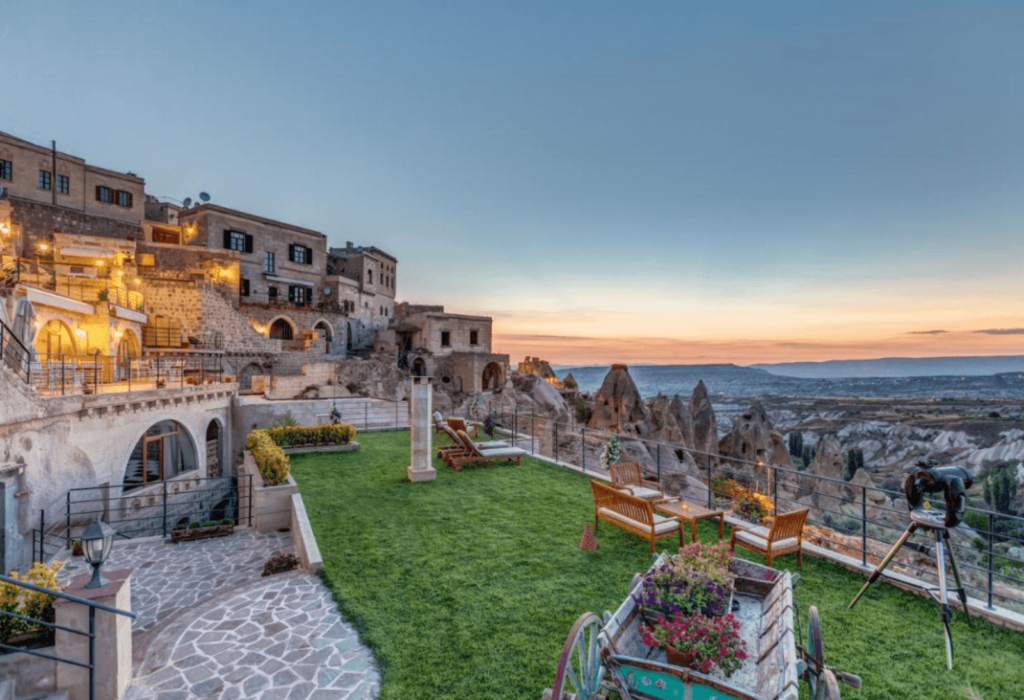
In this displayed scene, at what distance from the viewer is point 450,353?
4559cm

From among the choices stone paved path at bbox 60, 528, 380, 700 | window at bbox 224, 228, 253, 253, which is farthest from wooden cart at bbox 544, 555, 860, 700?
window at bbox 224, 228, 253, 253

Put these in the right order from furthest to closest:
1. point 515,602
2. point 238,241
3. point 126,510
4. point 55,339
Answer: point 238,241 < point 55,339 < point 126,510 < point 515,602

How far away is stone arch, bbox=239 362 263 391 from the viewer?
30278mm

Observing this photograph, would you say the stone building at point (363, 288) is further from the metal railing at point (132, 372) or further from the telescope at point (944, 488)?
the telescope at point (944, 488)

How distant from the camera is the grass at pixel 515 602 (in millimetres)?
4168

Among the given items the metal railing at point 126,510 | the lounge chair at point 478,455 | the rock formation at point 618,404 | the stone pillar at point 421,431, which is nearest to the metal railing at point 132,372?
the metal railing at point 126,510

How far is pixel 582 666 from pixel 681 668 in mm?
677

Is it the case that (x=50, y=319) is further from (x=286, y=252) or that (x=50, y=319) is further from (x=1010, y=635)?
(x=1010, y=635)

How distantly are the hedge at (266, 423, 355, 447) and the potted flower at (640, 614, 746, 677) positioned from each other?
14175mm

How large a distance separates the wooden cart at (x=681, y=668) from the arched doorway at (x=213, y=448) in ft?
66.3

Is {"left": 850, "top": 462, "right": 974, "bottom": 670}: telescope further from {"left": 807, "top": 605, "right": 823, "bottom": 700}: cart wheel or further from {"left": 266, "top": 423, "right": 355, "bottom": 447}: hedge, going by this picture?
{"left": 266, "top": 423, "right": 355, "bottom": 447}: hedge

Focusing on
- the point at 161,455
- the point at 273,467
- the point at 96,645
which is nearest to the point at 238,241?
the point at 161,455

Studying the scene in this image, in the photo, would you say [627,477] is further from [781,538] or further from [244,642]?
[244,642]

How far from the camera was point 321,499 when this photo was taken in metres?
10.0
